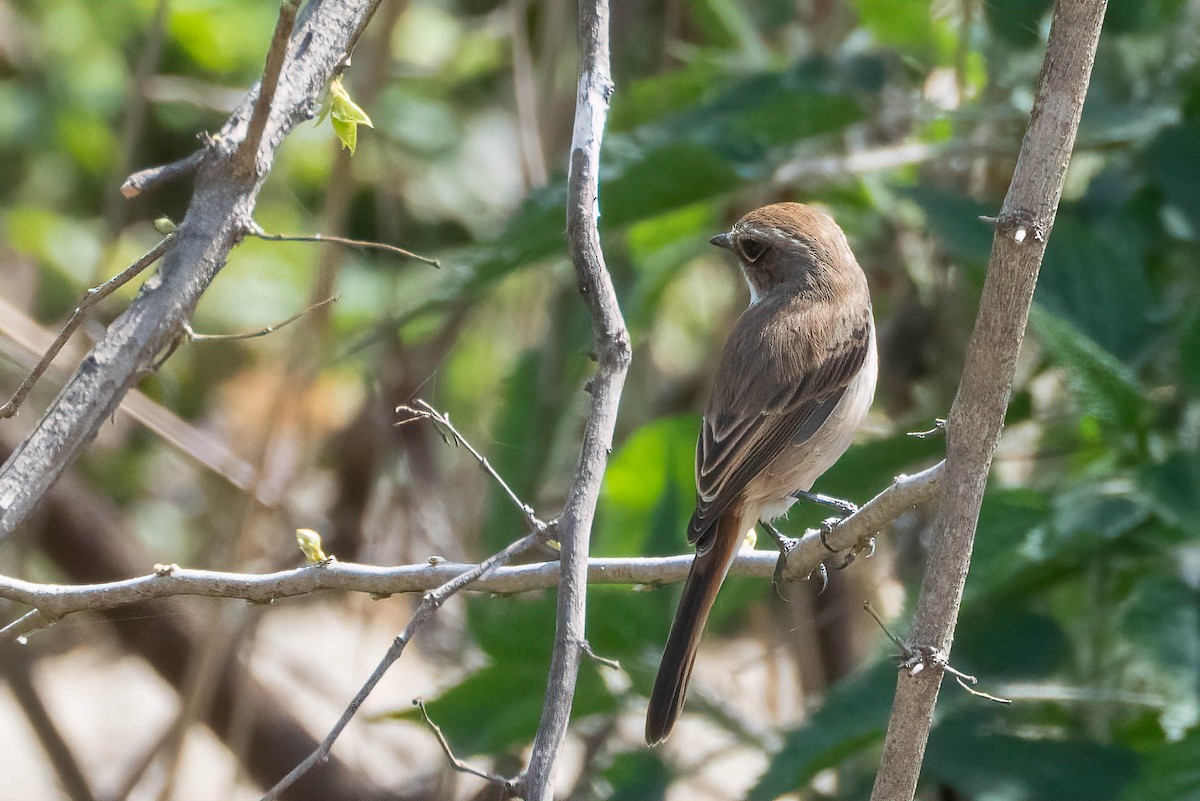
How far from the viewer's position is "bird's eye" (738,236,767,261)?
3.82m

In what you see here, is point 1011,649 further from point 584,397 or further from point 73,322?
point 73,322

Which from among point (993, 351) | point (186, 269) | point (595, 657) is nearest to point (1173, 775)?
point (993, 351)

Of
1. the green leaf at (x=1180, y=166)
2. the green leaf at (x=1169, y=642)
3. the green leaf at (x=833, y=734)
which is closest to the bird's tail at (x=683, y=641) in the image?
the green leaf at (x=833, y=734)

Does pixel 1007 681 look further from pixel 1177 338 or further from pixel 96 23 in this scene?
pixel 96 23

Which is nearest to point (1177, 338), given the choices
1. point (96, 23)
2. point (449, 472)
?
point (449, 472)

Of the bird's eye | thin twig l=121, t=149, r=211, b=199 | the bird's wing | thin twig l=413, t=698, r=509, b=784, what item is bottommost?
thin twig l=413, t=698, r=509, b=784

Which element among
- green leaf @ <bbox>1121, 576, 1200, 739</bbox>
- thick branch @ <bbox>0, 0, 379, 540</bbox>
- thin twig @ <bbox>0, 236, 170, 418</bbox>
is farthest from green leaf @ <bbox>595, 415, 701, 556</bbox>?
thin twig @ <bbox>0, 236, 170, 418</bbox>

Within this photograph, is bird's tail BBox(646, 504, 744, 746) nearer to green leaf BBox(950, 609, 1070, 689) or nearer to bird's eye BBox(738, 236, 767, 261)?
green leaf BBox(950, 609, 1070, 689)

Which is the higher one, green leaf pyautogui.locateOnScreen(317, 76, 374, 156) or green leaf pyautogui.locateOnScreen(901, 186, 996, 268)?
green leaf pyautogui.locateOnScreen(901, 186, 996, 268)

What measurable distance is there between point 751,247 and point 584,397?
1.62 metres

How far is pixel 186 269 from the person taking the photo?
6.47ft

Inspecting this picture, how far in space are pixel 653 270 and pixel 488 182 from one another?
2016 millimetres

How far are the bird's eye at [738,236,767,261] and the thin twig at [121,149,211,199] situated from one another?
6.79ft

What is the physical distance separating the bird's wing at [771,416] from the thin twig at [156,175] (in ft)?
5.16
